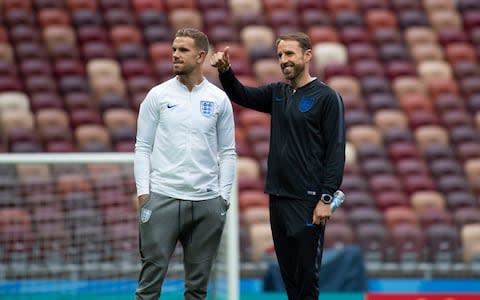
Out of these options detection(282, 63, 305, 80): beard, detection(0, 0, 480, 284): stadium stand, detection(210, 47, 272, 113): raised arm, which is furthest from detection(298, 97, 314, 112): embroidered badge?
detection(0, 0, 480, 284): stadium stand

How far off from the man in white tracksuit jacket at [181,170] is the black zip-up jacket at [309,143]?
0.29 metres

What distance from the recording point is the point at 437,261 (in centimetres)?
1088

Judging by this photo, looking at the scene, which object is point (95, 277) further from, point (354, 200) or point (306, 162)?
point (354, 200)

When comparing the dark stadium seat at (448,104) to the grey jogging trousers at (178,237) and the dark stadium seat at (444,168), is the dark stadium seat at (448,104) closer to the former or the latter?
the dark stadium seat at (444,168)

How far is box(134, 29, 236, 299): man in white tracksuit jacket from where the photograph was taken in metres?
4.97

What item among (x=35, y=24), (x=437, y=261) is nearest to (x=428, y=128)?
(x=437, y=261)

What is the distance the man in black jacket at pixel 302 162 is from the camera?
4957 mm

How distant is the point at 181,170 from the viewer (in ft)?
16.3

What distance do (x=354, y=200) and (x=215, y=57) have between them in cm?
693

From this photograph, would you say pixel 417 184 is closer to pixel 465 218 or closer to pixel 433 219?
pixel 433 219

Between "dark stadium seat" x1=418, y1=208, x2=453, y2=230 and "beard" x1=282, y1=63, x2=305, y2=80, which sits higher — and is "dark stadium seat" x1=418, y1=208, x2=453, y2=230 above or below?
below

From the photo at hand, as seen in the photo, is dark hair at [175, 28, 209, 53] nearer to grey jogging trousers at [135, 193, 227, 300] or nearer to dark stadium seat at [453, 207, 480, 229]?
grey jogging trousers at [135, 193, 227, 300]

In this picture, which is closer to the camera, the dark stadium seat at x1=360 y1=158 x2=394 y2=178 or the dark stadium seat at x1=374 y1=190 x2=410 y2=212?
the dark stadium seat at x1=374 y1=190 x2=410 y2=212

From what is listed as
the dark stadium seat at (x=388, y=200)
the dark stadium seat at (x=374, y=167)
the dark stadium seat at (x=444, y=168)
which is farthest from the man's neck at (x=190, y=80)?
the dark stadium seat at (x=444, y=168)
